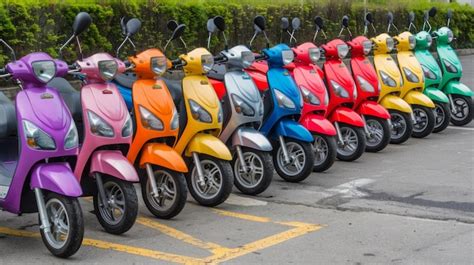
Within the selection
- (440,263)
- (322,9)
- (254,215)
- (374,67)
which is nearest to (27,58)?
(254,215)

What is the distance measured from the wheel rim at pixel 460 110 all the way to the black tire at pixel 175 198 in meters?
6.12

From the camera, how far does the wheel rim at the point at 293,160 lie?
797 centimetres

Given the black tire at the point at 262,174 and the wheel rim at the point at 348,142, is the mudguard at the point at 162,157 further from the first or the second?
the wheel rim at the point at 348,142

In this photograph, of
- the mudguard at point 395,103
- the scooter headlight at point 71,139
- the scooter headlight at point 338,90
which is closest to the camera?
the scooter headlight at point 71,139

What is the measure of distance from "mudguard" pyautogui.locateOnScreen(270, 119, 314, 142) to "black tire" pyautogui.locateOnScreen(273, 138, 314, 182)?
8 cm

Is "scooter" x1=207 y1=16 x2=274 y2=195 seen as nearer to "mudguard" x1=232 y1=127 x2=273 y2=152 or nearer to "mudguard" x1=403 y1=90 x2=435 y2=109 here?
"mudguard" x1=232 y1=127 x2=273 y2=152

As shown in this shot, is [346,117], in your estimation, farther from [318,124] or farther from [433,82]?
[433,82]

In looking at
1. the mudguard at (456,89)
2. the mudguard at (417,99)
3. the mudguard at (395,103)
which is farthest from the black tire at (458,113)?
the mudguard at (395,103)

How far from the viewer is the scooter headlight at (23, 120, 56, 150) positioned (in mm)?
5605

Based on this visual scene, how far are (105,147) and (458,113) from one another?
→ 6.80 meters

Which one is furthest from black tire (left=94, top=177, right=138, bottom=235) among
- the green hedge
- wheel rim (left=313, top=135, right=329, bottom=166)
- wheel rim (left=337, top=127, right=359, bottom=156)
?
wheel rim (left=337, top=127, right=359, bottom=156)

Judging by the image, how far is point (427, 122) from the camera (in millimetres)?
10484

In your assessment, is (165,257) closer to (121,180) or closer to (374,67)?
(121,180)

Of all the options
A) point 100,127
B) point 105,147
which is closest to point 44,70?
point 100,127
